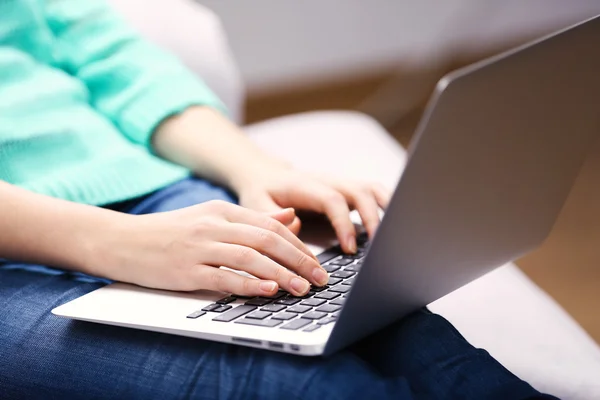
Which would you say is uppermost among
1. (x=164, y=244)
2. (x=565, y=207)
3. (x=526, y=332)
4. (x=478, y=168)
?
(x=478, y=168)

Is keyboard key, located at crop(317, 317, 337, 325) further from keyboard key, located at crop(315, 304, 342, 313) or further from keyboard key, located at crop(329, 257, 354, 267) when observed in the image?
keyboard key, located at crop(329, 257, 354, 267)

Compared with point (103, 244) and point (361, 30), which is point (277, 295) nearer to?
point (103, 244)

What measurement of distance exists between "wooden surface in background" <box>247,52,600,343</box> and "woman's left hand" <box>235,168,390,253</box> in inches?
30.1

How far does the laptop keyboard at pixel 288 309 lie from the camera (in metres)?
0.59

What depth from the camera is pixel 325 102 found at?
2.70 metres

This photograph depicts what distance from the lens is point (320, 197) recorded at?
797 mm

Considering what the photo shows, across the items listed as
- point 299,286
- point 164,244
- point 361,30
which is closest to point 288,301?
point 299,286

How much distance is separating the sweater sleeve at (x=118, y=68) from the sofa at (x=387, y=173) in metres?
0.18

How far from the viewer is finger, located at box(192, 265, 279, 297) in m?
0.63

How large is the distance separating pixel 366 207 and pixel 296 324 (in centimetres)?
26

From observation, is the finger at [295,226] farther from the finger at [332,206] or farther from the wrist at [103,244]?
the wrist at [103,244]

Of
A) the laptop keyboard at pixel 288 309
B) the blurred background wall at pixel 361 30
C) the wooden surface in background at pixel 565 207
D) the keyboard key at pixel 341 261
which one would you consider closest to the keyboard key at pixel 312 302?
the laptop keyboard at pixel 288 309

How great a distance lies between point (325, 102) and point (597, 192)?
1.01m

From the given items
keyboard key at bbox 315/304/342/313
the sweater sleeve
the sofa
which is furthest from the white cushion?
the sweater sleeve
